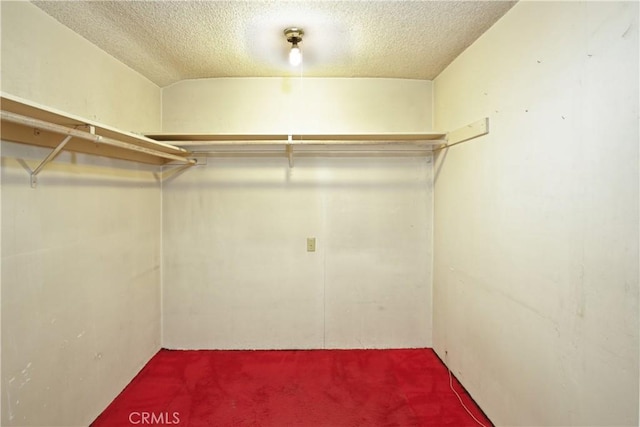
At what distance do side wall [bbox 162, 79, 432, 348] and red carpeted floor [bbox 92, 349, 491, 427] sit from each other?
16 cm

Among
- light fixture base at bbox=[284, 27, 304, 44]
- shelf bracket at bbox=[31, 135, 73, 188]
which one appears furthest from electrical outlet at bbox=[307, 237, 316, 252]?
shelf bracket at bbox=[31, 135, 73, 188]

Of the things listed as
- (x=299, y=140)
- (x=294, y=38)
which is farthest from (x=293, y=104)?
(x=294, y=38)

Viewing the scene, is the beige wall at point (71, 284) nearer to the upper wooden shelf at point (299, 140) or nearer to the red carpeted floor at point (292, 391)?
the red carpeted floor at point (292, 391)

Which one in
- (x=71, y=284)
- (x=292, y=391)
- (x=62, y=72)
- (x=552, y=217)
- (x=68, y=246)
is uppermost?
(x=62, y=72)

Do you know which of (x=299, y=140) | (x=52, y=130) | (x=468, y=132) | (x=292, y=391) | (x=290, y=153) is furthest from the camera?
(x=290, y=153)

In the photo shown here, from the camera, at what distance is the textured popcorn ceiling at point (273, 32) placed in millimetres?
1565

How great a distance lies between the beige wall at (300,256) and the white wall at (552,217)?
0.60 metres

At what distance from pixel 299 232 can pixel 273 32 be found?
Result: 5.06 ft

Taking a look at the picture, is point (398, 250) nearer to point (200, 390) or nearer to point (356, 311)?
point (356, 311)

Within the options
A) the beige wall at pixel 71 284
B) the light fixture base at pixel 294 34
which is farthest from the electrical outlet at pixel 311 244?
the light fixture base at pixel 294 34

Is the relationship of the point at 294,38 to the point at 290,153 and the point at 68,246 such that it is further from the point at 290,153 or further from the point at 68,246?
the point at 68,246

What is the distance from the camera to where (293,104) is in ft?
8.48

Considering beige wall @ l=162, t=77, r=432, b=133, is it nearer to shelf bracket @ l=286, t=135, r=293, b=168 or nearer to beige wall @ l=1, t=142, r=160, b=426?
shelf bracket @ l=286, t=135, r=293, b=168

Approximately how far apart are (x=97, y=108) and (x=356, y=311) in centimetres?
249
